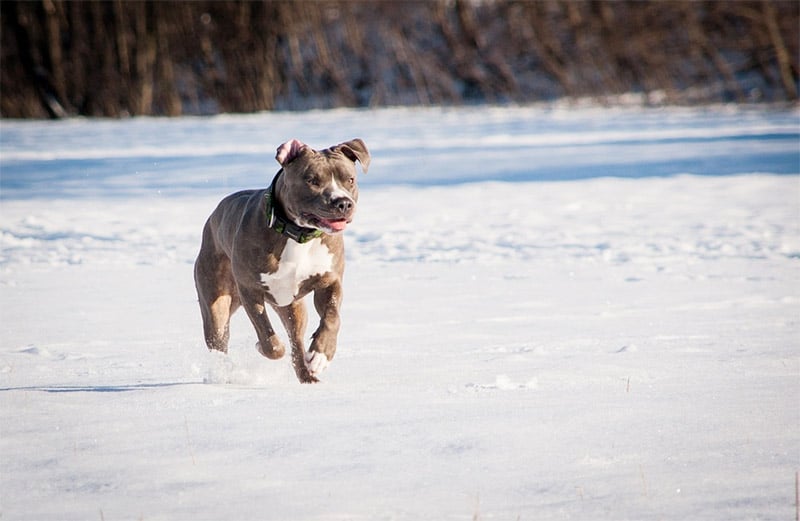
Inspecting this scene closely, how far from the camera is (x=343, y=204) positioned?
5020mm

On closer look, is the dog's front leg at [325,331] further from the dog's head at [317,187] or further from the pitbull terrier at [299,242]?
the dog's head at [317,187]

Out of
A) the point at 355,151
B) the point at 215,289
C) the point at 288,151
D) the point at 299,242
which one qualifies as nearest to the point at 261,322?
the point at 299,242

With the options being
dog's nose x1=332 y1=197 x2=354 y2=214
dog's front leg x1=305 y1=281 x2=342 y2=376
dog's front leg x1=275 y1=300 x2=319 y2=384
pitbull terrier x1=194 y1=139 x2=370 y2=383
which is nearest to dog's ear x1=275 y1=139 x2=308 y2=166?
pitbull terrier x1=194 y1=139 x2=370 y2=383

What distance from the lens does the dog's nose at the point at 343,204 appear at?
4.99m

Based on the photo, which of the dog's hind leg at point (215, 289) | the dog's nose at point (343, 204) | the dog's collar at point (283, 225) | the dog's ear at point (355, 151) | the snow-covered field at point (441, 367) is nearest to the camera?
the snow-covered field at point (441, 367)

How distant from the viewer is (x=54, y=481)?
350 centimetres

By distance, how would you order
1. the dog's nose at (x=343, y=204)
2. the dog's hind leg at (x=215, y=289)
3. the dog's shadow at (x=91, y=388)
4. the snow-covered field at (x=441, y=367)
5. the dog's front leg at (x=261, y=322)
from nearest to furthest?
1. the snow-covered field at (x=441, y=367)
2. the dog's shadow at (x=91, y=388)
3. the dog's nose at (x=343, y=204)
4. the dog's front leg at (x=261, y=322)
5. the dog's hind leg at (x=215, y=289)

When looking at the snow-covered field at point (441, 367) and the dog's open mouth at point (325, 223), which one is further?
the dog's open mouth at point (325, 223)

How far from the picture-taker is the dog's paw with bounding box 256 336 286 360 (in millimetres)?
5375

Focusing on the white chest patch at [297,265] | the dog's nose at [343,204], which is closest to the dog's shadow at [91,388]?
the white chest patch at [297,265]

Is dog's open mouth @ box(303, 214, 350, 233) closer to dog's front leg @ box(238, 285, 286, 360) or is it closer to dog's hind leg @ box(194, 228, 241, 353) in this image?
dog's front leg @ box(238, 285, 286, 360)

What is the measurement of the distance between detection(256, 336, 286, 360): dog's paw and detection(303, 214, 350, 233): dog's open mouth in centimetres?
67

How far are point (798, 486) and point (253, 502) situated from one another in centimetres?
160

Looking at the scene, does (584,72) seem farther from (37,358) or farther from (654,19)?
(37,358)
